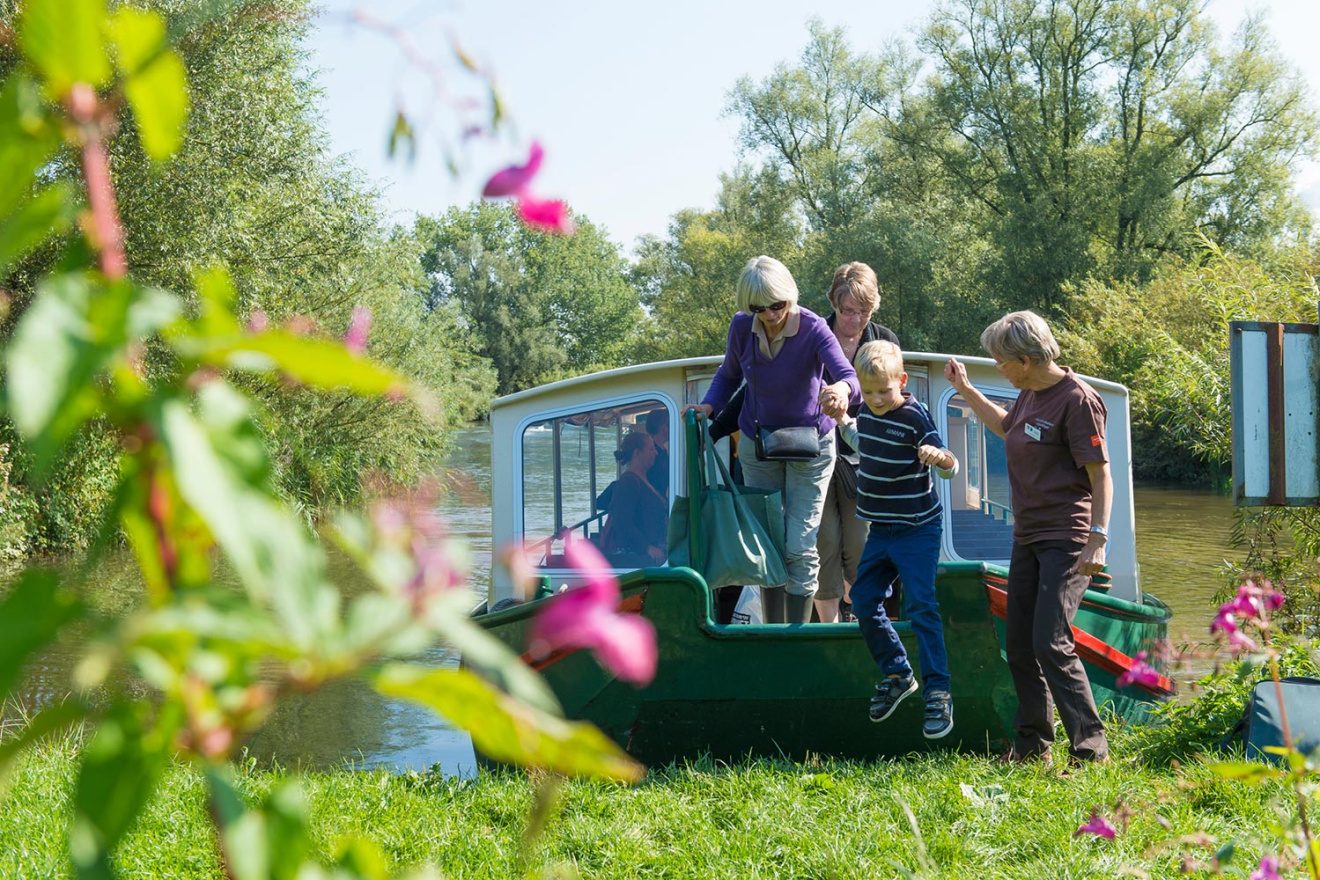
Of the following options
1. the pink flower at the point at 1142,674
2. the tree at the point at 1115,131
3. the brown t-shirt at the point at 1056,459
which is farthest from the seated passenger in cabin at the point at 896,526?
the tree at the point at 1115,131

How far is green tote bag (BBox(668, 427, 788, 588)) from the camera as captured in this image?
19.8 ft

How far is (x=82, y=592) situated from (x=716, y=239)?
52.3 metres

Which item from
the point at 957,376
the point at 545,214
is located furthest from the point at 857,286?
the point at 545,214

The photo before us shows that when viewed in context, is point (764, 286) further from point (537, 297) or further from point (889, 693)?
point (537, 297)

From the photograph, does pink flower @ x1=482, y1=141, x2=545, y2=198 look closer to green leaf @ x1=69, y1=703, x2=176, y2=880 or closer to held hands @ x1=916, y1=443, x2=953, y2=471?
green leaf @ x1=69, y1=703, x2=176, y2=880

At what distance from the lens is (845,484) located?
6.46 meters

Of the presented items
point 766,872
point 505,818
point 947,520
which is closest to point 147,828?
point 505,818

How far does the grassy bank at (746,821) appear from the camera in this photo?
4.33 meters

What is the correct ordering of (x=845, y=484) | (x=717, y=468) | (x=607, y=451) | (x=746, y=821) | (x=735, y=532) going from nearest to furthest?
(x=746, y=821) < (x=735, y=532) < (x=717, y=468) < (x=845, y=484) < (x=607, y=451)

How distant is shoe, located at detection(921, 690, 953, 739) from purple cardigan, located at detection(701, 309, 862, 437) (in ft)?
4.32

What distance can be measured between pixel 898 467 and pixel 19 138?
16.8 feet

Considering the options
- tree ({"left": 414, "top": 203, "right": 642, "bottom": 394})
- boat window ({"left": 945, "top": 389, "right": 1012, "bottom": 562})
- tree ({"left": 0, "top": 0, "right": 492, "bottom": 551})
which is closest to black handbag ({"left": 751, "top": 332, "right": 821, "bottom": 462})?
boat window ({"left": 945, "top": 389, "right": 1012, "bottom": 562})

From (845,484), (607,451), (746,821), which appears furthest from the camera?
(607,451)

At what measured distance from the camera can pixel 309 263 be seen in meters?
16.8
